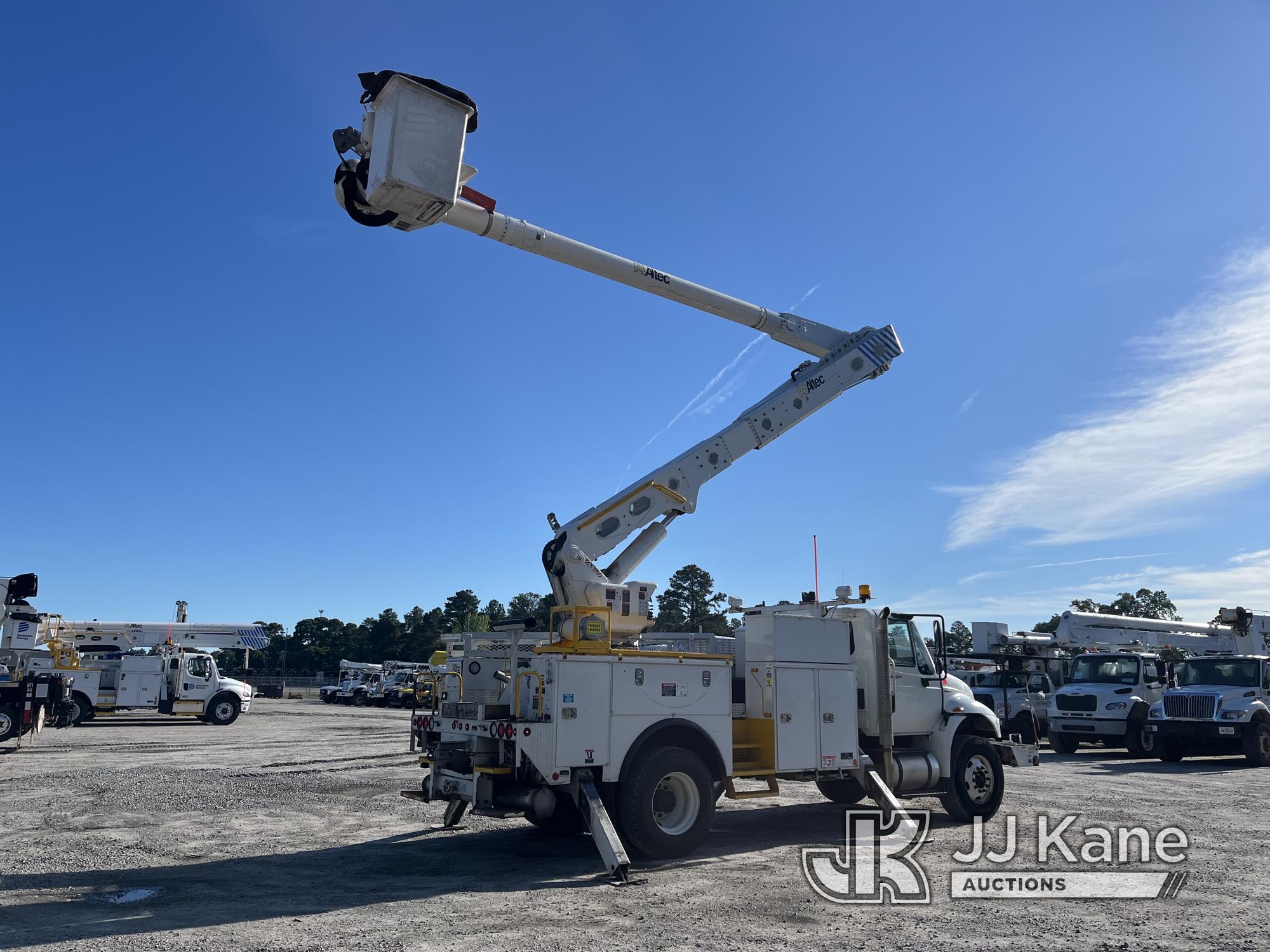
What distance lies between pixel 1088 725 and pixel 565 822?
1804cm

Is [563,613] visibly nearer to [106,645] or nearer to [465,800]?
[465,800]

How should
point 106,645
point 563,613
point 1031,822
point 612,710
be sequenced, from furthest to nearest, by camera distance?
point 106,645 < point 1031,822 < point 563,613 < point 612,710

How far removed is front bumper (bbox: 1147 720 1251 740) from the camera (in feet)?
69.8

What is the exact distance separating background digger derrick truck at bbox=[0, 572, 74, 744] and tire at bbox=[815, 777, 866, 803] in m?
19.1

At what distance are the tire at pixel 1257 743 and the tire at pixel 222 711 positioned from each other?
3034cm

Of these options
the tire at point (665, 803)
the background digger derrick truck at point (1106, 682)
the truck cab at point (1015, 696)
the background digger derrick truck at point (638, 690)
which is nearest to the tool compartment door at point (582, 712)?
the background digger derrick truck at point (638, 690)

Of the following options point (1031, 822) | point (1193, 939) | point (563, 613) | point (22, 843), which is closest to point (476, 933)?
point (563, 613)

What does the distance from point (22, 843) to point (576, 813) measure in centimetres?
613

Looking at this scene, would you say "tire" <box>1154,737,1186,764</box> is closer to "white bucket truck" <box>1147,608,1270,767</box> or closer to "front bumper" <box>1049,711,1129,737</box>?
"white bucket truck" <box>1147,608,1270,767</box>

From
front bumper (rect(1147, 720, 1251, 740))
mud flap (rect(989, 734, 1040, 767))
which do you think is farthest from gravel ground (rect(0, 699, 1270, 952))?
front bumper (rect(1147, 720, 1251, 740))

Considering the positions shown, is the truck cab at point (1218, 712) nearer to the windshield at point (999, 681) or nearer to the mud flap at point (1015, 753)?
the windshield at point (999, 681)

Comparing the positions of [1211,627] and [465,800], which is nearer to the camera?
[465,800]

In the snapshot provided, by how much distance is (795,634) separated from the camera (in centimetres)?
1070

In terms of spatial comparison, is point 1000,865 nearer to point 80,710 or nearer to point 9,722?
point 9,722
